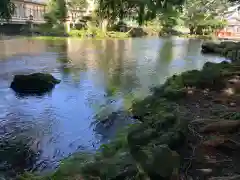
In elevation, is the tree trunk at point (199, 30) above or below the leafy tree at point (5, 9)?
below

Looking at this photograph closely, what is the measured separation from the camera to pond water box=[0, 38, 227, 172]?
5.73 m

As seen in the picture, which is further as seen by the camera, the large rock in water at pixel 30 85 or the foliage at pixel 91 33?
the foliage at pixel 91 33

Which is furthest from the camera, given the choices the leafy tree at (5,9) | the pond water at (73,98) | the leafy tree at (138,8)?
the pond water at (73,98)

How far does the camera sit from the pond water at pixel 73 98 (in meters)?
5.73

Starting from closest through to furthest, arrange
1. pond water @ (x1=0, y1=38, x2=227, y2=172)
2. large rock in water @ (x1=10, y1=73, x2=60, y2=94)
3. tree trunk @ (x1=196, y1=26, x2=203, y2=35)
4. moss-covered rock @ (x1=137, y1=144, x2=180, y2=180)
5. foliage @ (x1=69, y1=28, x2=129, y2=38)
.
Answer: moss-covered rock @ (x1=137, y1=144, x2=180, y2=180), pond water @ (x1=0, y1=38, x2=227, y2=172), large rock in water @ (x1=10, y1=73, x2=60, y2=94), foliage @ (x1=69, y1=28, x2=129, y2=38), tree trunk @ (x1=196, y1=26, x2=203, y2=35)

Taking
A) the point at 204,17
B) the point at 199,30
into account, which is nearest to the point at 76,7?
the point at 204,17

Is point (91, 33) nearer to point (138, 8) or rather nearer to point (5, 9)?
point (5, 9)

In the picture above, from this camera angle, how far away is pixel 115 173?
11.1ft

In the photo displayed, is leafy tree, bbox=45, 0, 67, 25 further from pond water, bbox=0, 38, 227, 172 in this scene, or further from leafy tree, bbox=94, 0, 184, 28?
leafy tree, bbox=94, 0, 184, 28

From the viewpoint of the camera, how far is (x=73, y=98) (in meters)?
8.66

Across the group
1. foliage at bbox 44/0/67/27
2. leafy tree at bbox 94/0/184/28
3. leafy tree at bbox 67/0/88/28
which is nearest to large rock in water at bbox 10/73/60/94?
leafy tree at bbox 94/0/184/28

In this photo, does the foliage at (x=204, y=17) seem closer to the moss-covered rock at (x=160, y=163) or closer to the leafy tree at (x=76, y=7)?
the leafy tree at (x=76, y=7)

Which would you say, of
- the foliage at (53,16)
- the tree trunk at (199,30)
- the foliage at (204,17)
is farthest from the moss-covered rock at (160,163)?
the tree trunk at (199,30)

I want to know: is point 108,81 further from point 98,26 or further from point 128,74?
point 98,26
